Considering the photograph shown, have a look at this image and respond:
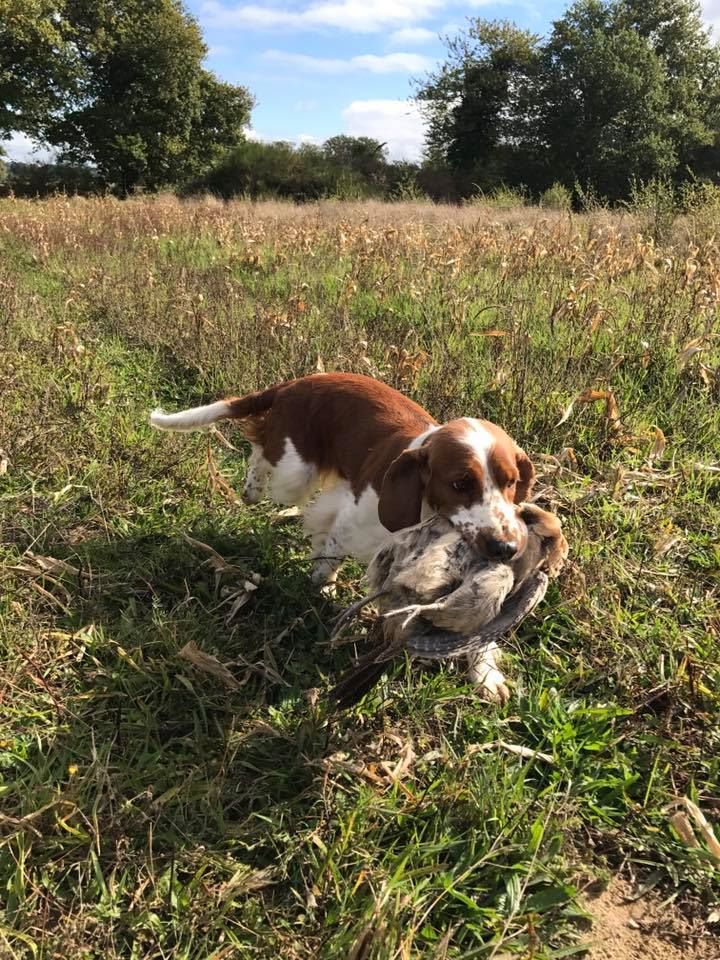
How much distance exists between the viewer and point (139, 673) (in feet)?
8.11

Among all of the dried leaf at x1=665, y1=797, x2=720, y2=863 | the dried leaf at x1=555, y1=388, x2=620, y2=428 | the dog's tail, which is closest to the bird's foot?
the dried leaf at x1=665, y1=797, x2=720, y2=863

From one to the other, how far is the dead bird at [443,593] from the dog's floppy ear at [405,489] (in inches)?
8.5

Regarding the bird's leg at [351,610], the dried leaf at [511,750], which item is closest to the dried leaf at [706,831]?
the dried leaf at [511,750]

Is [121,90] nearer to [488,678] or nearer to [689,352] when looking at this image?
[689,352]

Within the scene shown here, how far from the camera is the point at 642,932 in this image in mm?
1848

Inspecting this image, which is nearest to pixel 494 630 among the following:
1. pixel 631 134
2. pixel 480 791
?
pixel 480 791

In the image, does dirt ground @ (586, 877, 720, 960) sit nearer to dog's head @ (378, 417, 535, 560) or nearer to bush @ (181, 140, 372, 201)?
dog's head @ (378, 417, 535, 560)

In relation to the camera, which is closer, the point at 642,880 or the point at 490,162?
the point at 642,880

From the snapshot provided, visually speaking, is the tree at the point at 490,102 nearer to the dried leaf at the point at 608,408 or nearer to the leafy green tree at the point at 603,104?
the leafy green tree at the point at 603,104

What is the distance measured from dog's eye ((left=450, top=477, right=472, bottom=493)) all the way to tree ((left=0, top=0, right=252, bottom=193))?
1275 inches

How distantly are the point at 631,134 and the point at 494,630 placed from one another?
34.2 meters

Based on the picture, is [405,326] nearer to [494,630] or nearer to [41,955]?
[494,630]

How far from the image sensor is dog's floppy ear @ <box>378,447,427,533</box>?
2.48 metres

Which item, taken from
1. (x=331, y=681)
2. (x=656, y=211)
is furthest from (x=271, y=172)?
(x=331, y=681)
